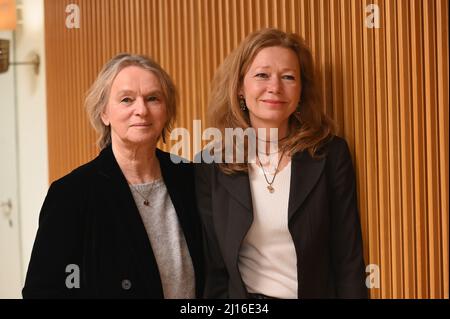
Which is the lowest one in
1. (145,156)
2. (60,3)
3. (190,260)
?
(190,260)

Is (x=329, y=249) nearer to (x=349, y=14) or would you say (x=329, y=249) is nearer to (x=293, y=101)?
(x=293, y=101)

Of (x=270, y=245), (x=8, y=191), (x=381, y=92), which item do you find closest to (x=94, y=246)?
(x=270, y=245)

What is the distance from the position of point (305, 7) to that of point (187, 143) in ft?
1.96

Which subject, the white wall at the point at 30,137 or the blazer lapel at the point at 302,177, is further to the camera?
the white wall at the point at 30,137

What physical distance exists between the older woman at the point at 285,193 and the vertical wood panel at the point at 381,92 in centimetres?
7

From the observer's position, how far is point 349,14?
5.51 ft

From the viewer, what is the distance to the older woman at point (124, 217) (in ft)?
5.56

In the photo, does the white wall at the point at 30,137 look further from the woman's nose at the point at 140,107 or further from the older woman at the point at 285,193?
the older woman at the point at 285,193

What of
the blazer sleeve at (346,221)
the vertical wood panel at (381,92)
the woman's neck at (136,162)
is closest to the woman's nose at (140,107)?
the woman's neck at (136,162)

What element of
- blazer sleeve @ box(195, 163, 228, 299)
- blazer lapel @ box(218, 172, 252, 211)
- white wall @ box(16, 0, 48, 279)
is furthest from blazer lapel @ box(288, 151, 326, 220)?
white wall @ box(16, 0, 48, 279)

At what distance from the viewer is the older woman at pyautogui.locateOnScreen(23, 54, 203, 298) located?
5.56 ft

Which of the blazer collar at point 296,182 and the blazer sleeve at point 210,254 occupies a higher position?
the blazer collar at point 296,182

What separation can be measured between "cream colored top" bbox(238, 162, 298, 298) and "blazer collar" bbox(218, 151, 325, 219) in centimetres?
2
